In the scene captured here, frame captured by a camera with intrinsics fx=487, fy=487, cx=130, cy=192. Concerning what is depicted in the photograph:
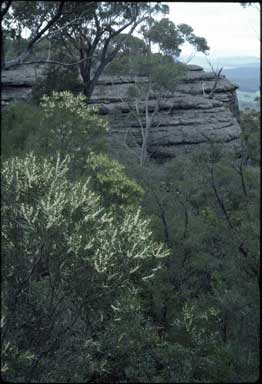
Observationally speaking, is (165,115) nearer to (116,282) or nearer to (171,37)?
(171,37)

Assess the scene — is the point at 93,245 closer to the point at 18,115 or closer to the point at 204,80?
the point at 18,115

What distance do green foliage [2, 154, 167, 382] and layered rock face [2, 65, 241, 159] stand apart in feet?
68.4

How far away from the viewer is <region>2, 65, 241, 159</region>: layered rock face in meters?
31.4

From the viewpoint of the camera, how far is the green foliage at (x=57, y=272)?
25.4 ft

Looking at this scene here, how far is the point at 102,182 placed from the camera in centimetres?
1374

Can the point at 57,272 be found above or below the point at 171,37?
below

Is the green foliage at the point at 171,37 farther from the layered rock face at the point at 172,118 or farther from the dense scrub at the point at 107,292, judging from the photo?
the dense scrub at the point at 107,292

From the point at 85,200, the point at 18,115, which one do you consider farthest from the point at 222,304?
the point at 18,115

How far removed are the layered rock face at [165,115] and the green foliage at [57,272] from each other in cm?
2085

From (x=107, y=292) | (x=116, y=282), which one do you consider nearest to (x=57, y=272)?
(x=107, y=292)

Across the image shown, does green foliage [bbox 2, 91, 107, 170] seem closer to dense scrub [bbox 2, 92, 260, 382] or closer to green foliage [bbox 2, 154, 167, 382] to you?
dense scrub [bbox 2, 92, 260, 382]

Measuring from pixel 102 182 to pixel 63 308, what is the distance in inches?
223

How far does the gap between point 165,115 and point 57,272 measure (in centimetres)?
2718

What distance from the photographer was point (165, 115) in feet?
112
